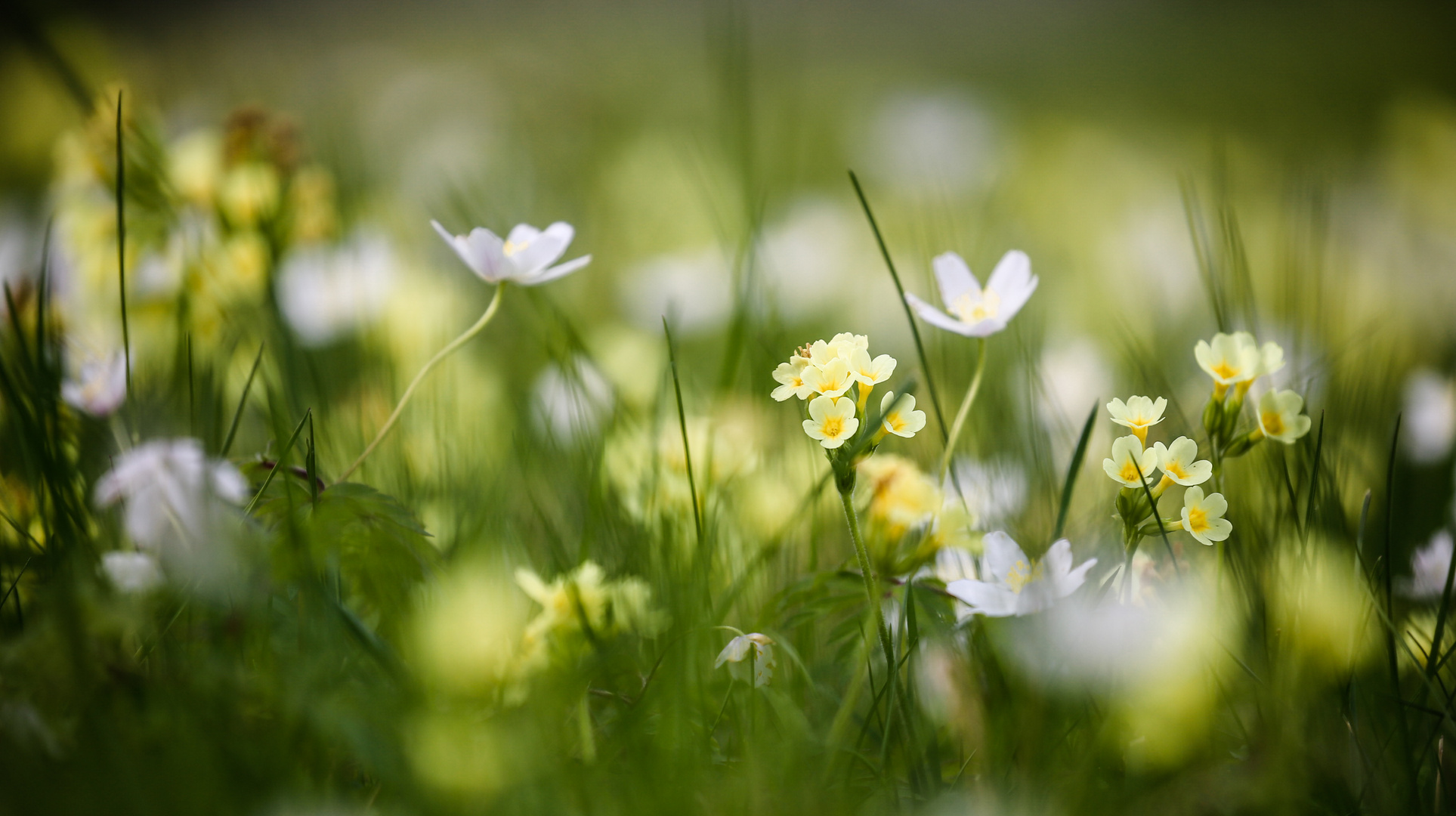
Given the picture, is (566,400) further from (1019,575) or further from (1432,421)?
(1432,421)

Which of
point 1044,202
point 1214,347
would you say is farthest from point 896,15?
point 1214,347

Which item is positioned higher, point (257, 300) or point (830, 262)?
point (257, 300)

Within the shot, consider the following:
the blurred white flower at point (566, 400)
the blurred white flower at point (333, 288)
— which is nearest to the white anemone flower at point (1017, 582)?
the blurred white flower at point (566, 400)

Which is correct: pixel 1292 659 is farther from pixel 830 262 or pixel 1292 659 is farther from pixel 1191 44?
pixel 1191 44

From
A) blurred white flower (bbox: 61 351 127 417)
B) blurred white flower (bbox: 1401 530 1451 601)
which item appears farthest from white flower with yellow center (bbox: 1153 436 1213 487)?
blurred white flower (bbox: 61 351 127 417)

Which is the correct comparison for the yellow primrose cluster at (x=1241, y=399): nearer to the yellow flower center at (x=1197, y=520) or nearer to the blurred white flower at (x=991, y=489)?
the yellow flower center at (x=1197, y=520)

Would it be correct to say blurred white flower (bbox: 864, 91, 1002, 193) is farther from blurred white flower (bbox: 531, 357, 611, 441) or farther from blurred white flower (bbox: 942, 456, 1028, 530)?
blurred white flower (bbox: 942, 456, 1028, 530)
